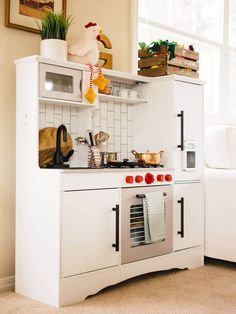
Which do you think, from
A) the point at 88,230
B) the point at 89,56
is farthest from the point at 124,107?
the point at 88,230

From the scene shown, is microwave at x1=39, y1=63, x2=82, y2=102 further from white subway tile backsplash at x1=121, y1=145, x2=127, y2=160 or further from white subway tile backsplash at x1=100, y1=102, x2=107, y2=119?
white subway tile backsplash at x1=121, y1=145, x2=127, y2=160

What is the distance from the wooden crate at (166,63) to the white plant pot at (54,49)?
34.5 inches

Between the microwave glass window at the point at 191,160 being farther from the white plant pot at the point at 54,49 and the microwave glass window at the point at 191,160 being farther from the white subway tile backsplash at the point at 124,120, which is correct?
the white plant pot at the point at 54,49

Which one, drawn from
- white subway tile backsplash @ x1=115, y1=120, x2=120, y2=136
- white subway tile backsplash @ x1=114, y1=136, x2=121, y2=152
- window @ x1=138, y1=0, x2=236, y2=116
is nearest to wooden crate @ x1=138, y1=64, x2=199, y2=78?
white subway tile backsplash @ x1=115, y1=120, x2=120, y2=136

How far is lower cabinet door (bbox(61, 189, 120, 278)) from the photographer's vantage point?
2.80 metres

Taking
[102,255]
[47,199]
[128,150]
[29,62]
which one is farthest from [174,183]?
[29,62]

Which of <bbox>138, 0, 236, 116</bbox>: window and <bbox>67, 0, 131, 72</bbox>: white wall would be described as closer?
<bbox>67, 0, 131, 72</bbox>: white wall

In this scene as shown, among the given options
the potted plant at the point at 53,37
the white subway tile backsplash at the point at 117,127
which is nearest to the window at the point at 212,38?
the white subway tile backsplash at the point at 117,127

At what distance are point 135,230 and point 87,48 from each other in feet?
4.20

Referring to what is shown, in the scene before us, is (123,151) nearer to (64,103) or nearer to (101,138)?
(101,138)

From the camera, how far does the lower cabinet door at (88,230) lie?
280 centimetres

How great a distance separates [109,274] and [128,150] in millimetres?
1137

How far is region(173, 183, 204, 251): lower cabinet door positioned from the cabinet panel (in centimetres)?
10

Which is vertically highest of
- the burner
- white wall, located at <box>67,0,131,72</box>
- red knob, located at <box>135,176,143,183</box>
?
white wall, located at <box>67,0,131,72</box>
